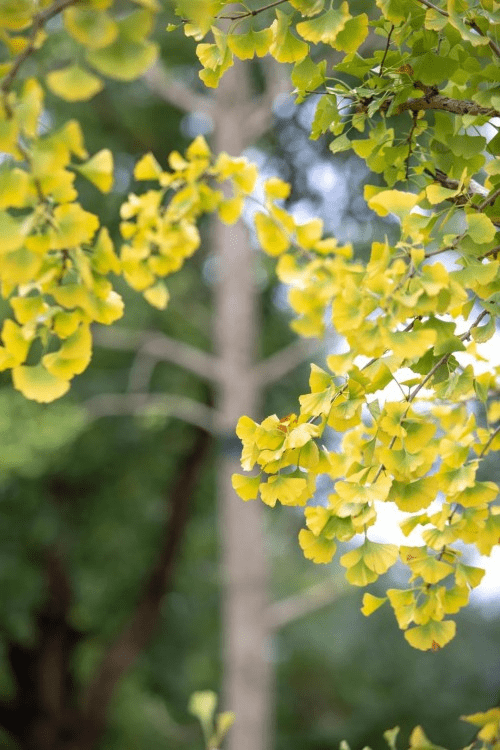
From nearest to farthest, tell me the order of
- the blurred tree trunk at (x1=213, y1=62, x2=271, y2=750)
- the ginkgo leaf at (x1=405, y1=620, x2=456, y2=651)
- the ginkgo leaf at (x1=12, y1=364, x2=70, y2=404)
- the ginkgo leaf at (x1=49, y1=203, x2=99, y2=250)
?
1. the ginkgo leaf at (x1=49, y1=203, x2=99, y2=250)
2. the ginkgo leaf at (x1=12, y1=364, x2=70, y2=404)
3. the ginkgo leaf at (x1=405, y1=620, x2=456, y2=651)
4. the blurred tree trunk at (x1=213, y1=62, x2=271, y2=750)

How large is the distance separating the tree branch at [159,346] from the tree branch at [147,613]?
2.97ft

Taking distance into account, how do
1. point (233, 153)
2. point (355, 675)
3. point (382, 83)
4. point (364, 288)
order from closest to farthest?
1. point (364, 288)
2. point (382, 83)
3. point (233, 153)
4. point (355, 675)

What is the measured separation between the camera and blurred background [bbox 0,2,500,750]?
4020 mm

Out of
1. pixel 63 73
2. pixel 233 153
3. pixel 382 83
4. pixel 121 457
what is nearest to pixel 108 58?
pixel 63 73

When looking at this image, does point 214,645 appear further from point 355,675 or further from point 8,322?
point 8,322

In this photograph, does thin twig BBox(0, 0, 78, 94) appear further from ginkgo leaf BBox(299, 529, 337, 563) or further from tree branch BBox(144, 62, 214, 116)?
tree branch BBox(144, 62, 214, 116)

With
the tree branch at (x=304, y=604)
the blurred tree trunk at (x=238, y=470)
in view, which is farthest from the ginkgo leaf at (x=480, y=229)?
the tree branch at (x=304, y=604)

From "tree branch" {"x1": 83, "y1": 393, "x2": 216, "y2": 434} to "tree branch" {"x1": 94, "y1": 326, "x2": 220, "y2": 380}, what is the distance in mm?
217

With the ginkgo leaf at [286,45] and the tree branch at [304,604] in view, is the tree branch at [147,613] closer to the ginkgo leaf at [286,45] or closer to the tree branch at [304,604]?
the tree branch at [304,604]

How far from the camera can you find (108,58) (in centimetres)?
52

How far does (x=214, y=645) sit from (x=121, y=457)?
2.05 m

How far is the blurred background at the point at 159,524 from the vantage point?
13.2ft

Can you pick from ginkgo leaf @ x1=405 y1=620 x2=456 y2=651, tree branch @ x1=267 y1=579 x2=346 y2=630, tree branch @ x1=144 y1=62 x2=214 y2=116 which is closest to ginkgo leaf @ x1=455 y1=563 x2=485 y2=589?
ginkgo leaf @ x1=405 y1=620 x2=456 y2=651

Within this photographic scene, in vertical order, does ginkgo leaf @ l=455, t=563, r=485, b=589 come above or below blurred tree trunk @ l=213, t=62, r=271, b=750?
below
